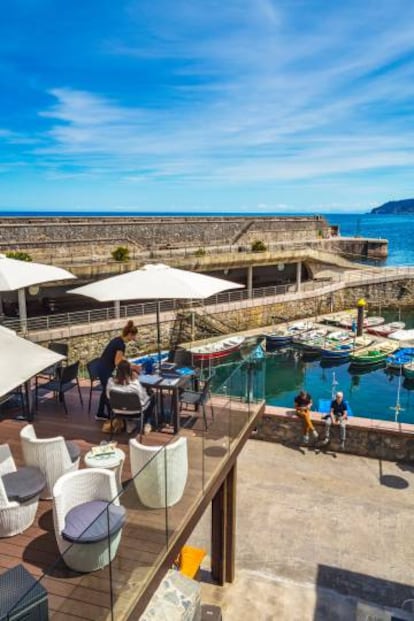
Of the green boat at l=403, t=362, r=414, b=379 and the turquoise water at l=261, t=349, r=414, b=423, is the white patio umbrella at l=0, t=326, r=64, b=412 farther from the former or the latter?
the green boat at l=403, t=362, r=414, b=379

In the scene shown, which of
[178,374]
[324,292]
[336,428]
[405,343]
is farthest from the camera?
[324,292]

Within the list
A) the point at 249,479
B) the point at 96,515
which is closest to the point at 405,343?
the point at 249,479

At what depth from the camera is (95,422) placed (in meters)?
7.08

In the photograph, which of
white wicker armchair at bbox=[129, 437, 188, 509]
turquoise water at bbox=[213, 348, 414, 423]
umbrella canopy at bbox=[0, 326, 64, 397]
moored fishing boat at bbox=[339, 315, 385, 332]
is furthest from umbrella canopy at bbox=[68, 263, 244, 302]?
moored fishing boat at bbox=[339, 315, 385, 332]

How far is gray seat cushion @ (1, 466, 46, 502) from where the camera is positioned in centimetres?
453

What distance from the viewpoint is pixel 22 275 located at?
25.6 feet

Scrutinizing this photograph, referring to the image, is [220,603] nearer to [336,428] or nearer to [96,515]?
[96,515]

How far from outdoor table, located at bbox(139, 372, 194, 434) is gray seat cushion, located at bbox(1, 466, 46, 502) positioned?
2.14m

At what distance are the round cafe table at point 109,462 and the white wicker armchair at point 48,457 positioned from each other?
0.27m

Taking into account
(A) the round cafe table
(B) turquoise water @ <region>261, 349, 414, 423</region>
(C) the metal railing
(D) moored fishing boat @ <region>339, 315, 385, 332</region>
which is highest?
(A) the round cafe table

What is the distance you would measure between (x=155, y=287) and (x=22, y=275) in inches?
92.7

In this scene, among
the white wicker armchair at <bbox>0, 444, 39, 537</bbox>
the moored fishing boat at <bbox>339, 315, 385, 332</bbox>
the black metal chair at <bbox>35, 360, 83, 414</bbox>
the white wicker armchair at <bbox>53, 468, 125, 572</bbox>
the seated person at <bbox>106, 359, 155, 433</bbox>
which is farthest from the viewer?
the moored fishing boat at <bbox>339, 315, 385, 332</bbox>

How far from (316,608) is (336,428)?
15.6ft

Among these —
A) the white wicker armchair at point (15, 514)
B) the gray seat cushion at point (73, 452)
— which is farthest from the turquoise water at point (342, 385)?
the white wicker armchair at point (15, 514)
